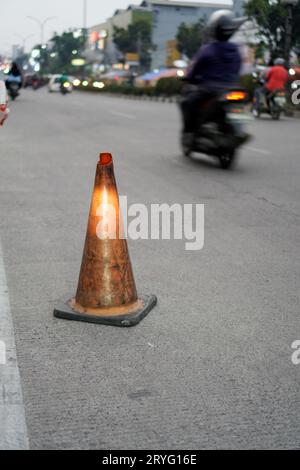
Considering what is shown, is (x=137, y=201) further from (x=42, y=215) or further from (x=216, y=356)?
(x=216, y=356)

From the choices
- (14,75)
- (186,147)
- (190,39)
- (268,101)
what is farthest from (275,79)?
(190,39)

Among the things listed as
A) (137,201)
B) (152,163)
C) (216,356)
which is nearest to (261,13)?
(152,163)

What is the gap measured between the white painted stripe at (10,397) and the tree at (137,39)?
103575mm

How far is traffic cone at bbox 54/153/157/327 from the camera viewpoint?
176 inches

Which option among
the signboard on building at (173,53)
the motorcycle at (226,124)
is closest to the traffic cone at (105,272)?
the motorcycle at (226,124)

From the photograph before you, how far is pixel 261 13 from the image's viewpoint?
32375 millimetres

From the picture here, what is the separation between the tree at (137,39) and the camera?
10700 cm

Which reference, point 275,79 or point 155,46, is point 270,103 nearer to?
point 275,79

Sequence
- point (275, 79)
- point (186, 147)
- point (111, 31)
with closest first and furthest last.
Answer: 1. point (186, 147)
2. point (275, 79)
3. point (111, 31)

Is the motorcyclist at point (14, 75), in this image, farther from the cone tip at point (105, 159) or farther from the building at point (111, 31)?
the building at point (111, 31)

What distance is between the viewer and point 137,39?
10925 cm

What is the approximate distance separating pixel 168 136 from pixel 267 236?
10.5 metres

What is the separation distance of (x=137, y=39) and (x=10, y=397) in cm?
10925

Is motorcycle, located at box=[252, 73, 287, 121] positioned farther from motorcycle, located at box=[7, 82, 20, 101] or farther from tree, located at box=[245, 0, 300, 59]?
motorcycle, located at box=[7, 82, 20, 101]
